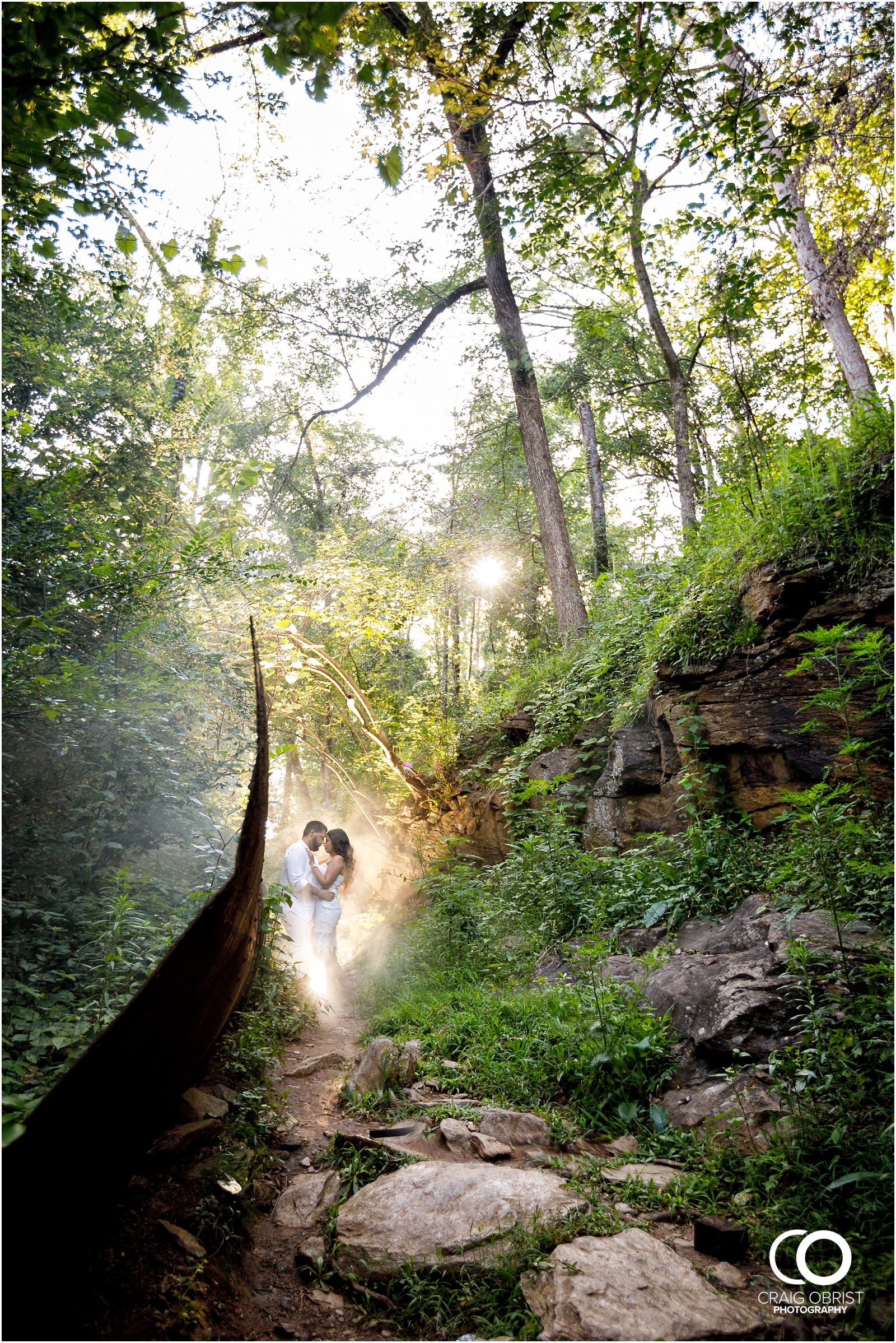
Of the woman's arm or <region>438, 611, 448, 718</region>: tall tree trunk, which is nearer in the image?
the woman's arm

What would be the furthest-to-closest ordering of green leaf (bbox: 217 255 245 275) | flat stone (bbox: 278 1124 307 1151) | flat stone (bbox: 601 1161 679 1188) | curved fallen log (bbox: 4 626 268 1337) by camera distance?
green leaf (bbox: 217 255 245 275)
flat stone (bbox: 278 1124 307 1151)
flat stone (bbox: 601 1161 679 1188)
curved fallen log (bbox: 4 626 268 1337)

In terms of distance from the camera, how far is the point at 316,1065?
435 cm

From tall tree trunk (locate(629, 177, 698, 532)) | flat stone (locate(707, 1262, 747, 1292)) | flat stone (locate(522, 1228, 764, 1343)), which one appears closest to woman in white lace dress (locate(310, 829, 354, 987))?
flat stone (locate(522, 1228, 764, 1343))

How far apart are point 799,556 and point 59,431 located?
19.9 ft

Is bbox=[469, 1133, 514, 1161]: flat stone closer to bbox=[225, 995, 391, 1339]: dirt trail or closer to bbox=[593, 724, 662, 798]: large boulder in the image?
bbox=[225, 995, 391, 1339]: dirt trail

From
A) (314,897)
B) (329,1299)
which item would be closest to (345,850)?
(314,897)

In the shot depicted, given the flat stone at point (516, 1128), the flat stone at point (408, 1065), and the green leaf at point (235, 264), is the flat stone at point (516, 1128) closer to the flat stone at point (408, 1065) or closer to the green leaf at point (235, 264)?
the flat stone at point (408, 1065)

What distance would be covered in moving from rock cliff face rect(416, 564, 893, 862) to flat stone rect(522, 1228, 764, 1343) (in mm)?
2866

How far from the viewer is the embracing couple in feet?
21.9

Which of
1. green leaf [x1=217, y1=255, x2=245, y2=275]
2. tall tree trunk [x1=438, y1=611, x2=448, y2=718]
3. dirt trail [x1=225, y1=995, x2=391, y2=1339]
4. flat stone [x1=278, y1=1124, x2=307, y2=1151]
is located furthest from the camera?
tall tree trunk [x1=438, y1=611, x2=448, y2=718]

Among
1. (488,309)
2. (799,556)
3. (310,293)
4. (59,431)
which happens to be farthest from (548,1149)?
(488,309)

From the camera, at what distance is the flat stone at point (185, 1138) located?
2.61 m

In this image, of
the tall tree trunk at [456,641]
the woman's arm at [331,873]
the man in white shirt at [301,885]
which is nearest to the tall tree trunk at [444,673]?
the tall tree trunk at [456,641]

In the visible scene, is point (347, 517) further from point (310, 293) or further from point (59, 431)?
point (59, 431)
